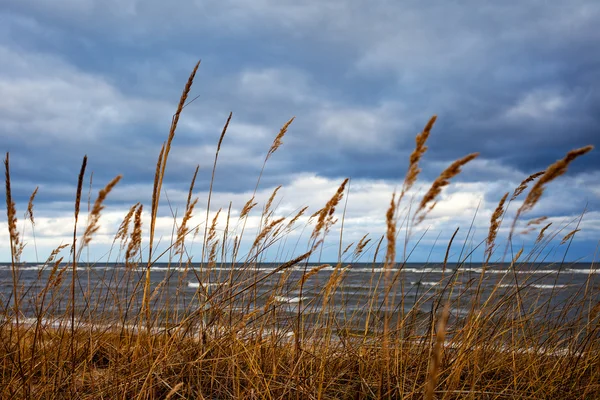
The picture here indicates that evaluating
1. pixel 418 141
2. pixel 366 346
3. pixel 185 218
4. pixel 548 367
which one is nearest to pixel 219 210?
pixel 185 218

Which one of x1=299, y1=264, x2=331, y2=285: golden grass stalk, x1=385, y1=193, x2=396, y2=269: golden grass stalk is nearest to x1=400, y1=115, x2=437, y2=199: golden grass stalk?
x1=385, y1=193, x2=396, y2=269: golden grass stalk

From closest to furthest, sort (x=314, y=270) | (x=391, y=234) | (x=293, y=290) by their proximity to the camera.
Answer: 1. (x=391, y=234)
2. (x=314, y=270)
3. (x=293, y=290)

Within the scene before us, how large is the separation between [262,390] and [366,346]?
71cm

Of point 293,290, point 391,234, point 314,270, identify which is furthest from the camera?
point 293,290

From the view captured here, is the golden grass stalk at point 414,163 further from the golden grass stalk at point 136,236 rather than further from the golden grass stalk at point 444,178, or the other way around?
the golden grass stalk at point 136,236

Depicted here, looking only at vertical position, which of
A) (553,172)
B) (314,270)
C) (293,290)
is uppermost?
(553,172)

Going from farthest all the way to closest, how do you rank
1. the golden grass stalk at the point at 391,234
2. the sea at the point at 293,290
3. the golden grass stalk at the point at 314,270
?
the sea at the point at 293,290, the golden grass stalk at the point at 314,270, the golden grass stalk at the point at 391,234

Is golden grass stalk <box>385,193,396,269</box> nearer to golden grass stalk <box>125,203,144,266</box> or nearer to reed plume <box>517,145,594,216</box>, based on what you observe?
reed plume <box>517,145,594,216</box>

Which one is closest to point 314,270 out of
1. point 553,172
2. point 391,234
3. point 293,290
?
point 391,234

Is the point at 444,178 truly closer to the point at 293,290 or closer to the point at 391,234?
the point at 391,234

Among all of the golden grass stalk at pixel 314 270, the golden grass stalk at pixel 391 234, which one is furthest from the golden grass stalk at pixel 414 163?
the golden grass stalk at pixel 314 270

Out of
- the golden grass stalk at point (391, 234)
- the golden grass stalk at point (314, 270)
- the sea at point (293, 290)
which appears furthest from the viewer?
the sea at point (293, 290)

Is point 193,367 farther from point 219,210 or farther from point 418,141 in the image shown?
point 418,141

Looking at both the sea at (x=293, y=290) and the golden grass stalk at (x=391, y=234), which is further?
the sea at (x=293, y=290)
